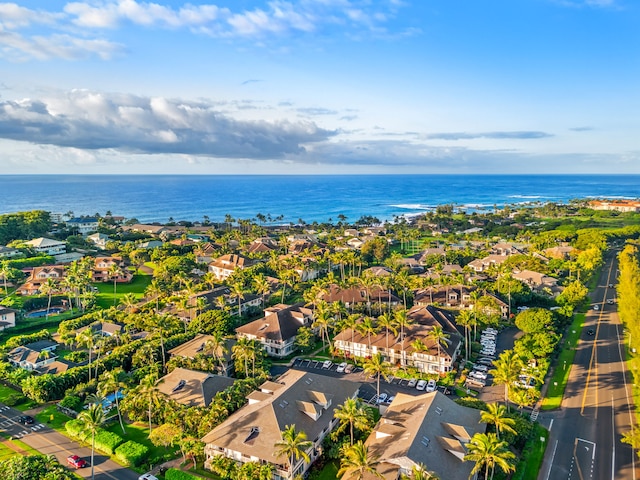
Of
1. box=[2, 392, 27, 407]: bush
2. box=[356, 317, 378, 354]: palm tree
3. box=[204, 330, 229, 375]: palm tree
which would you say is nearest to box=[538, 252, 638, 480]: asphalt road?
box=[356, 317, 378, 354]: palm tree

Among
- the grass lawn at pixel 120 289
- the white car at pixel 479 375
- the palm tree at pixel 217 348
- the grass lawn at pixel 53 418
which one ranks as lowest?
the grass lawn at pixel 53 418

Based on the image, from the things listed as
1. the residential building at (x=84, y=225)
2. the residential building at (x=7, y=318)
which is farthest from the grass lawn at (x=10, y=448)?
the residential building at (x=84, y=225)

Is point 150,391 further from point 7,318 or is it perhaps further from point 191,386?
point 7,318

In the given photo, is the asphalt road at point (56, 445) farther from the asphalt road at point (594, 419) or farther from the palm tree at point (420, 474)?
the asphalt road at point (594, 419)

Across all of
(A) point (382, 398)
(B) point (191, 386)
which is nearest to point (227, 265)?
(B) point (191, 386)

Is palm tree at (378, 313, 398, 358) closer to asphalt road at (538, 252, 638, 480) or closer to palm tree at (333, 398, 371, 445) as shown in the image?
palm tree at (333, 398, 371, 445)

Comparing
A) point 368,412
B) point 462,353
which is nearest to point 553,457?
point 368,412
